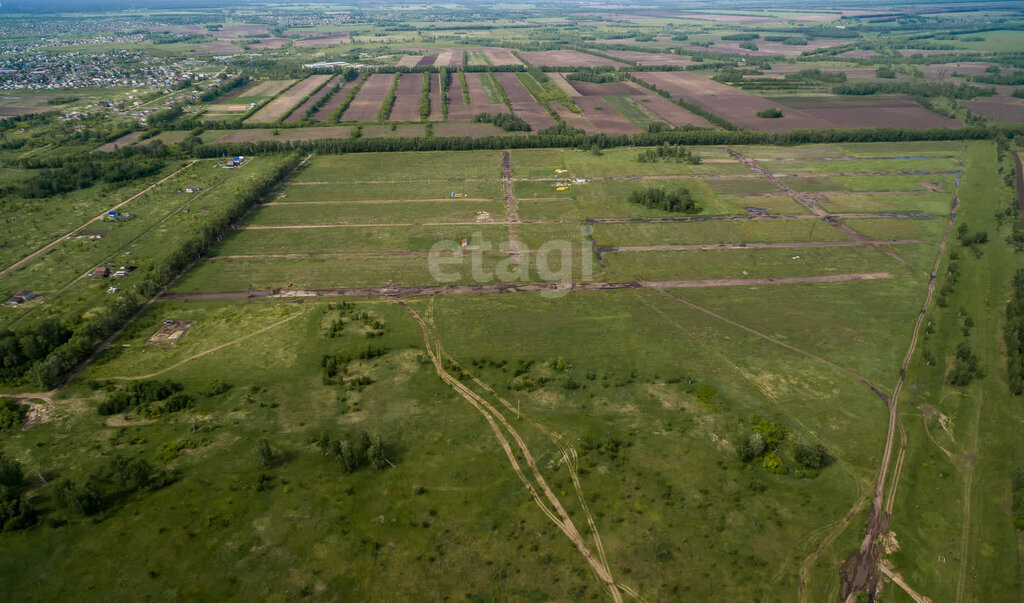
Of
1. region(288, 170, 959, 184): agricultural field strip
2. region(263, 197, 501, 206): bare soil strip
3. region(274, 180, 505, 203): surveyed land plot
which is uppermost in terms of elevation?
region(288, 170, 959, 184): agricultural field strip

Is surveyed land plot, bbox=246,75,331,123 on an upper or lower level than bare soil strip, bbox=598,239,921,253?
upper

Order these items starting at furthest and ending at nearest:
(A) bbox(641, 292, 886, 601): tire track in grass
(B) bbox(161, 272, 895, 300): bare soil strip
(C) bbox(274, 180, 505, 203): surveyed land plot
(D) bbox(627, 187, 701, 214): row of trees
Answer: (C) bbox(274, 180, 505, 203): surveyed land plot < (D) bbox(627, 187, 701, 214): row of trees < (B) bbox(161, 272, 895, 300): bare soil strip < (A) bbox(641, 292, 886, 601): tire track in grass

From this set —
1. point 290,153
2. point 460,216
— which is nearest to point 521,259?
point 460,216

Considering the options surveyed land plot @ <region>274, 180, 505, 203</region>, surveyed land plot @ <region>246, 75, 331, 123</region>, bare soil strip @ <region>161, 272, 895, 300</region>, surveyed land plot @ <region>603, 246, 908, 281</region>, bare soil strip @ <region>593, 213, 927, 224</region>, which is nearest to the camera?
bare soil strip @ <region>161, 272, 895, 300</region>

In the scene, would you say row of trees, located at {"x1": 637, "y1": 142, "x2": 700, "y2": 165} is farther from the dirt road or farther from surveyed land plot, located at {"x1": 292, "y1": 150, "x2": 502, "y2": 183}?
the dirt road

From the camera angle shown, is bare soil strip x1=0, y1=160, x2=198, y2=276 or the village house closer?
the village house

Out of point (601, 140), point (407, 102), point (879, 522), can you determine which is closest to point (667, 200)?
point (601, 140)

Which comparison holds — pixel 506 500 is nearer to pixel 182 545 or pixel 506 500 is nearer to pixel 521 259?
pixel 182 545

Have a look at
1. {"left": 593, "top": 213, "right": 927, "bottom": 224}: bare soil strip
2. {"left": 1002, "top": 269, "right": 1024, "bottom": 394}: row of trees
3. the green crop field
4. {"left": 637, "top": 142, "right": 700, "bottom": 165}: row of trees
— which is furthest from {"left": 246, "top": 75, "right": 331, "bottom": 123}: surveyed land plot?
{"left": 1002, "top": 269, "right": 1024, "bottom": 394}: row of trees
